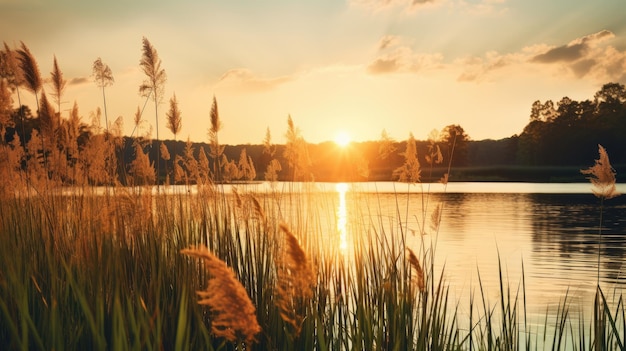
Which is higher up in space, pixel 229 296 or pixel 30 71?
pixel 30 71

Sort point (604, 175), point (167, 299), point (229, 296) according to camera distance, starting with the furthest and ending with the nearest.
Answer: point (604, 175) < point (167, 299) < point (229, 296)

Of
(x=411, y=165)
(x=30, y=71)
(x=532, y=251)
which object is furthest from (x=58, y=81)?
(x=532, y=251)

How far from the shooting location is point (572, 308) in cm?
921

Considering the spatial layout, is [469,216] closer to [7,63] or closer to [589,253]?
[589,253]

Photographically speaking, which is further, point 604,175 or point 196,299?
point 604,175

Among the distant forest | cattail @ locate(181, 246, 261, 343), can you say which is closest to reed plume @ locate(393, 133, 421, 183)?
the distant forest

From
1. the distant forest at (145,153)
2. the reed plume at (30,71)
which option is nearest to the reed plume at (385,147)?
the distant forest at (145,153)

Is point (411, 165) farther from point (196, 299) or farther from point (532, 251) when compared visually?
point (532, 251)

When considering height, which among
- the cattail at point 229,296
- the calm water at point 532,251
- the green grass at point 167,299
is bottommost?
the calm water at point 532,251

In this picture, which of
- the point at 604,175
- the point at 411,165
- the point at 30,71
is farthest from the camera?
the point at 30,71

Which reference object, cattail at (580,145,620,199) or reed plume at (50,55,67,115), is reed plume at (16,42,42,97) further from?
cattail at (580,145,620,199)

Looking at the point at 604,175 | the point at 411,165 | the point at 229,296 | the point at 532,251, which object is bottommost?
the point at 532,251

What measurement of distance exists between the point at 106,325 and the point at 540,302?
8532 millimetres

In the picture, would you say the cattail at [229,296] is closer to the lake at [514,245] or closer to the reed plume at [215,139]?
the lake at [514,245]
